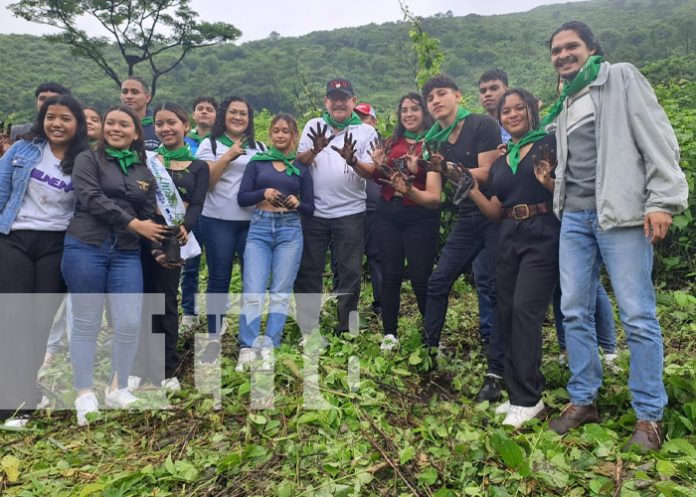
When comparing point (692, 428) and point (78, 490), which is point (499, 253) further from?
point (78, 490)

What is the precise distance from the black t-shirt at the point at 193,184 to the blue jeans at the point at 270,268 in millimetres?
423

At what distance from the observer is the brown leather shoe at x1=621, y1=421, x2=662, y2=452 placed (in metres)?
2.54

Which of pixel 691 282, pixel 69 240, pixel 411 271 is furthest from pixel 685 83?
pixel 69 240

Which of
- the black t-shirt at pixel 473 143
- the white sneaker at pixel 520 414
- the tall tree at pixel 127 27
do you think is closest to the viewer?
the white sneaker at pixel 520 414

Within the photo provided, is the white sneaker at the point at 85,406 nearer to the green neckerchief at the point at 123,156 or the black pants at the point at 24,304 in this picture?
the black pants at the point at 24,304

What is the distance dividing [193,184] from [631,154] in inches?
107

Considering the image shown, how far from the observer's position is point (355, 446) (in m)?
2.73

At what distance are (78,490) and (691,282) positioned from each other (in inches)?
217

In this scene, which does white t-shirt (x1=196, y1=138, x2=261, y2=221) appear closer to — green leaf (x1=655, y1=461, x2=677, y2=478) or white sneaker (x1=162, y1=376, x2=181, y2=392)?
white sneaker (x1=162, y1=376, x2=181, y2=392)

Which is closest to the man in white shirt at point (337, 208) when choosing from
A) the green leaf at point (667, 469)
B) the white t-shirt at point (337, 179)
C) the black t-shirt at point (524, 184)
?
the white t-shirt at point (337, 179)

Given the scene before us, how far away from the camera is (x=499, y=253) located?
3.21 metres

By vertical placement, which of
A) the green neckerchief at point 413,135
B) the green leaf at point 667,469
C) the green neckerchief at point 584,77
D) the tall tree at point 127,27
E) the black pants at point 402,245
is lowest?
the green leaf at point 667,469

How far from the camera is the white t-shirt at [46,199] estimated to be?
3.20 metres

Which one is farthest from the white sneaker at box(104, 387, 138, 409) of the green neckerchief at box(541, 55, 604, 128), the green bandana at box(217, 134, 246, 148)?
the green neckerchief at box(541, 55, 604, 128)
